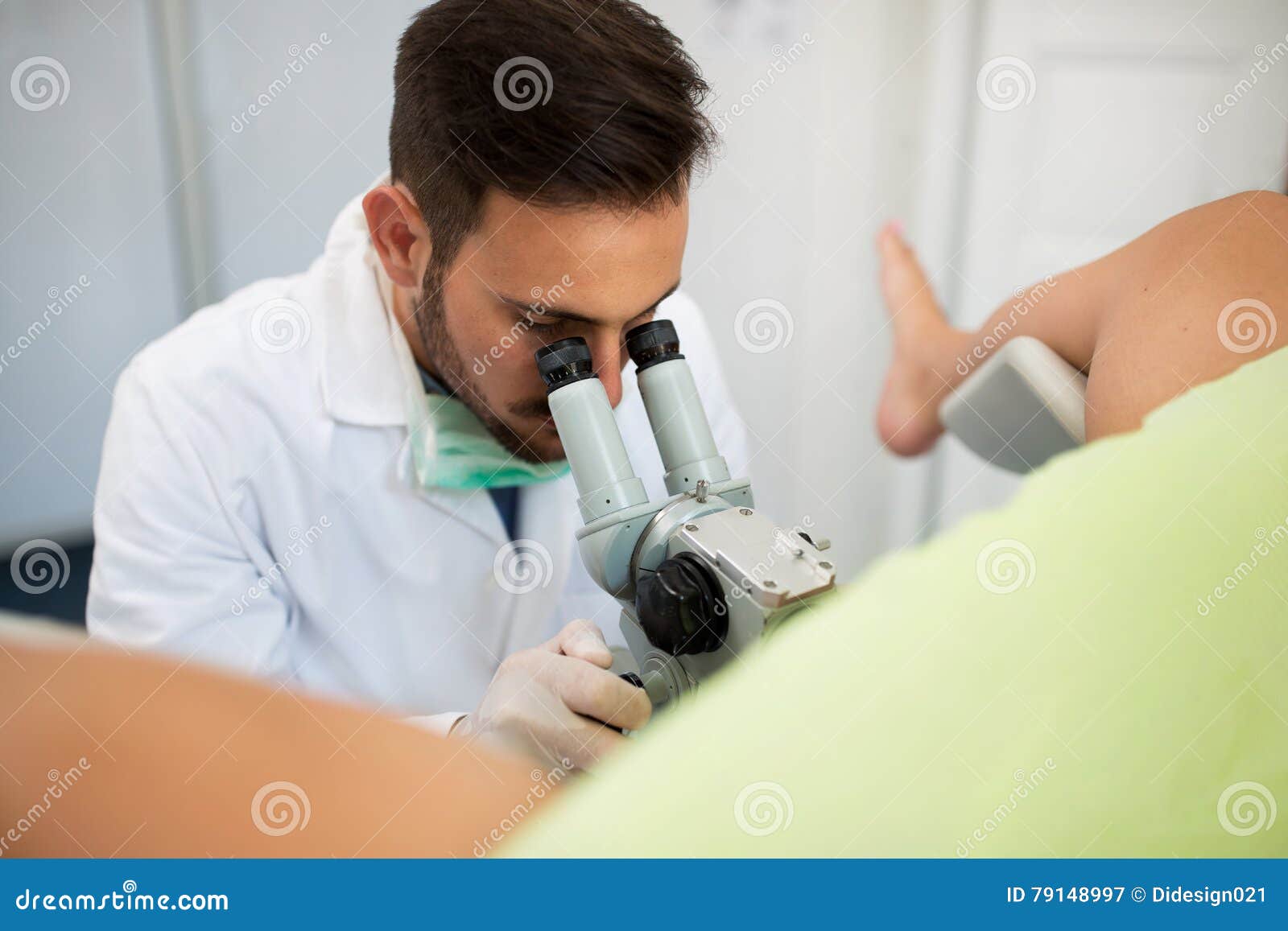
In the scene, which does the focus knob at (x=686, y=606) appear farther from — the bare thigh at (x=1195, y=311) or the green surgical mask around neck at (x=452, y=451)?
the green surgical mask around neck at (x=452, y=451)

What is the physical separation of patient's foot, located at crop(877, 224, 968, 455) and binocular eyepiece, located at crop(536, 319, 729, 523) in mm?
543

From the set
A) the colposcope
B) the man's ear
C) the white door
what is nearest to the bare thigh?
the colposcope

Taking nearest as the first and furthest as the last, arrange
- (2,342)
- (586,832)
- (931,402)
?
(586,832) < (2,342) < (931,402)

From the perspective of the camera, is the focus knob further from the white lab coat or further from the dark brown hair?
the white lab coat

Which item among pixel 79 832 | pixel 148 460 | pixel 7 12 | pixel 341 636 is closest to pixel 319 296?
pixel 148 460

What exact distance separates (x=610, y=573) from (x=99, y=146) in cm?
90

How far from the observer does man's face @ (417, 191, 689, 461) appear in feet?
2.51

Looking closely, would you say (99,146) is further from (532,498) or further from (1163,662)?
(1163,662)

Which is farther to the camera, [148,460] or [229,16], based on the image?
[229,16]

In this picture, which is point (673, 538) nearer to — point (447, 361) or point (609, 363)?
point (609, 363)

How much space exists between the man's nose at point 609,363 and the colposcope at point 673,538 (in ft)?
0.11

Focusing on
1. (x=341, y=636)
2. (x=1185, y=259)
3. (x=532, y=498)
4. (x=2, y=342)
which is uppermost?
(x=1185, y=259)

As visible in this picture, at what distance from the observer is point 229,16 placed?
1.09m

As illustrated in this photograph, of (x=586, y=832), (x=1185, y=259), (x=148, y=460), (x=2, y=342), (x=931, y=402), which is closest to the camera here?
(x=586, y=832)
